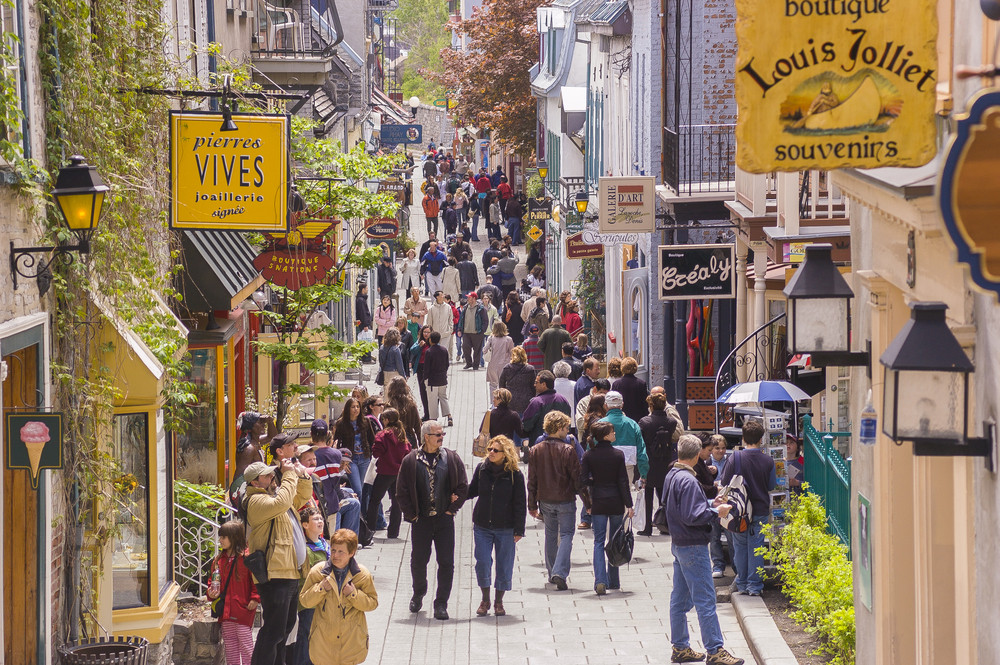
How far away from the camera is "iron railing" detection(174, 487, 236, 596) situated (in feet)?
38.7

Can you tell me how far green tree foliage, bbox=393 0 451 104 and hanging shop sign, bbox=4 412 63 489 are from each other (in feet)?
303

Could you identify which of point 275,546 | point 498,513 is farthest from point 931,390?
point 498,513

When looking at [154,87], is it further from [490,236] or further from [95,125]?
[490,236]

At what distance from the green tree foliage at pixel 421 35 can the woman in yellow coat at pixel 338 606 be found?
91182mm

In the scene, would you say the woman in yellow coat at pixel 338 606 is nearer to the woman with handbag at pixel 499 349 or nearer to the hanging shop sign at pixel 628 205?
the hanging shop sign at pixel 628 205

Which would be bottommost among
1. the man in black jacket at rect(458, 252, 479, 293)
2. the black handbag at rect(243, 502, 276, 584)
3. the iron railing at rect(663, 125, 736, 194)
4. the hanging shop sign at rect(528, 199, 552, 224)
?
the black handbag at rect(243, 502, 276, 584)

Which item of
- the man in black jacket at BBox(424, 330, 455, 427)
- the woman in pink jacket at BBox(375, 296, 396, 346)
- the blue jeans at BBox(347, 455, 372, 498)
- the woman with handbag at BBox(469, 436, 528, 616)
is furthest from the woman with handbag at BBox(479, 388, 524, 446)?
the woman in pink jacket at BBox(375, 296, 396, 346)

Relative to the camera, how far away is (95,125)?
9273 millimetres

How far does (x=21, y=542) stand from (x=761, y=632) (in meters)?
5.77

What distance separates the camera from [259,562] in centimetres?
1001

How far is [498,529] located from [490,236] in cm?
3372

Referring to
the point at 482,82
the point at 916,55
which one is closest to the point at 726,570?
the point at 916,55

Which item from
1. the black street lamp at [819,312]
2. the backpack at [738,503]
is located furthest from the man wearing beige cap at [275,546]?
the black street lamp at [819,312]

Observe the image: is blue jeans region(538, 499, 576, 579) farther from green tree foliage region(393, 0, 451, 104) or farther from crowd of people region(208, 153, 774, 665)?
green tree foliage region(393, 0, 451, 104)
